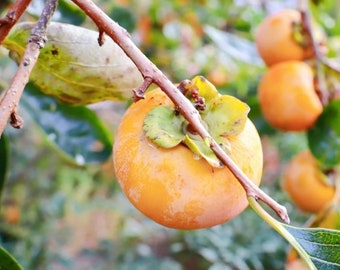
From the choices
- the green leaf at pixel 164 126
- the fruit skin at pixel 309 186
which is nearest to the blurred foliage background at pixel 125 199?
the fruit skin at pixel 309 186

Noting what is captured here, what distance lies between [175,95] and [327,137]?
2.36 ft

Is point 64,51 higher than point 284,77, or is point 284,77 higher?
point 64,51

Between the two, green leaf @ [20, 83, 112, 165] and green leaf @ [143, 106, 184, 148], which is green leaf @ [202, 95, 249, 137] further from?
green leaf @ [20, 83, 112, 165]

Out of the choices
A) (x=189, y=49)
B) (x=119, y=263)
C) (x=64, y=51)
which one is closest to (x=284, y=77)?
(x=64, y=51)

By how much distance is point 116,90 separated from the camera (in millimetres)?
716

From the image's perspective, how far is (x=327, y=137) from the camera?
1.16 meters

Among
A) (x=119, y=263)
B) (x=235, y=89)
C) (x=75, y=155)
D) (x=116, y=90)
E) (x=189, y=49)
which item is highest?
(x=116, y=90)

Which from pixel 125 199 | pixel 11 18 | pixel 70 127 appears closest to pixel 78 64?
pixel 11 18

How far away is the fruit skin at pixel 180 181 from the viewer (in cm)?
53

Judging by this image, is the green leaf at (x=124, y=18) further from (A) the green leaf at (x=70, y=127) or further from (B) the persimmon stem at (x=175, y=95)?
(B) the persimmon stem at (x=175, y=95)

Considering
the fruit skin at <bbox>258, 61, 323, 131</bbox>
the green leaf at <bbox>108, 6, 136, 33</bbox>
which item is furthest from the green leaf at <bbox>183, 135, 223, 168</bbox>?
the green leaf at <bbox>108, 6, 136, 33</bbox>

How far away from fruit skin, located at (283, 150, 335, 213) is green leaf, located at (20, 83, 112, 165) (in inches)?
19.5

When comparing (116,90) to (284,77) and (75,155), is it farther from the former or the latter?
(284,77)

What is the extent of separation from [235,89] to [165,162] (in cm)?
131
